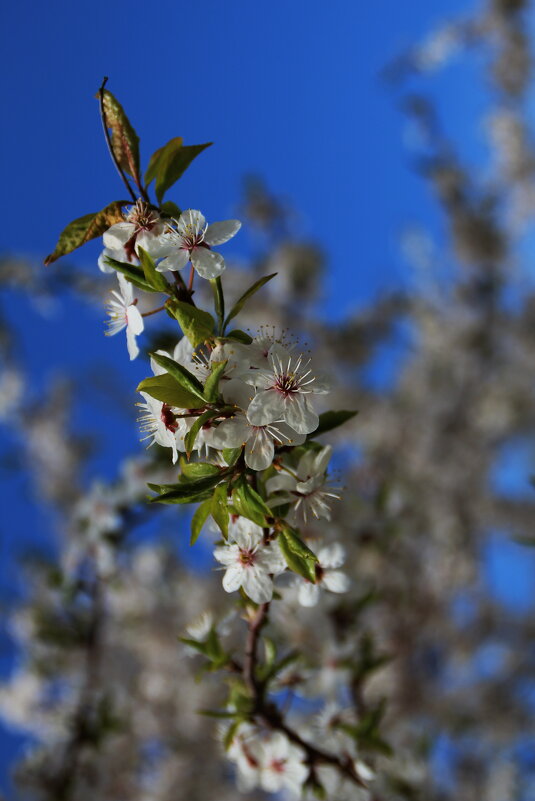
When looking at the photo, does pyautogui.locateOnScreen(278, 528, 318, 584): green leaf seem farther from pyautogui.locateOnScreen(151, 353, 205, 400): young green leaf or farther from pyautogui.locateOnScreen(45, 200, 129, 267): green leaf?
pyautogui.locateOnScreen(45, 200, 129, 267): green leaf

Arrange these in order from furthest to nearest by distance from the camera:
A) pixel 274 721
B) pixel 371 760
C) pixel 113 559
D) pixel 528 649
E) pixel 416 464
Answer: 1. pixel 416 464
2. pixel 528 649
3. pixel 113 559
4. pixel 371 760
5. pixel 274 721

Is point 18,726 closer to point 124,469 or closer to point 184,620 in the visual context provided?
point 184,620

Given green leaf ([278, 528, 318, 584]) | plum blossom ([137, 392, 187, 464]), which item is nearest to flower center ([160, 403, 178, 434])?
plum blossom ([137, 392, 187, 464])

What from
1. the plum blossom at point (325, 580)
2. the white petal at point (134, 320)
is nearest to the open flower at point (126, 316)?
the white petal at point (134, 320)

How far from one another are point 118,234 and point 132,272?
0.04 meters

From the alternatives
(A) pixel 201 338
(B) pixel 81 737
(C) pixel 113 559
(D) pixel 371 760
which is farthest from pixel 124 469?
(A) pixel 201 338

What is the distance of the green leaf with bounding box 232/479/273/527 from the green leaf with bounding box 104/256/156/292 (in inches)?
5.8

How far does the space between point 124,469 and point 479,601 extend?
194 centimetres

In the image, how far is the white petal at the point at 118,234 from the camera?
46 cm

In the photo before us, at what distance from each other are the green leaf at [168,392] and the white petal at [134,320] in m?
0.04

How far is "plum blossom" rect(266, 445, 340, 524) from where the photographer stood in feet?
1.47

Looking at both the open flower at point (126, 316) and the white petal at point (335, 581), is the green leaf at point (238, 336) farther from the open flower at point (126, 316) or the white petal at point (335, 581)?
the white petal at point (335, 581)

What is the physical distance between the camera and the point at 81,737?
1.05 m

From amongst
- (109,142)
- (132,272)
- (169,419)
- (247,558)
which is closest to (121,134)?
(109,142)
